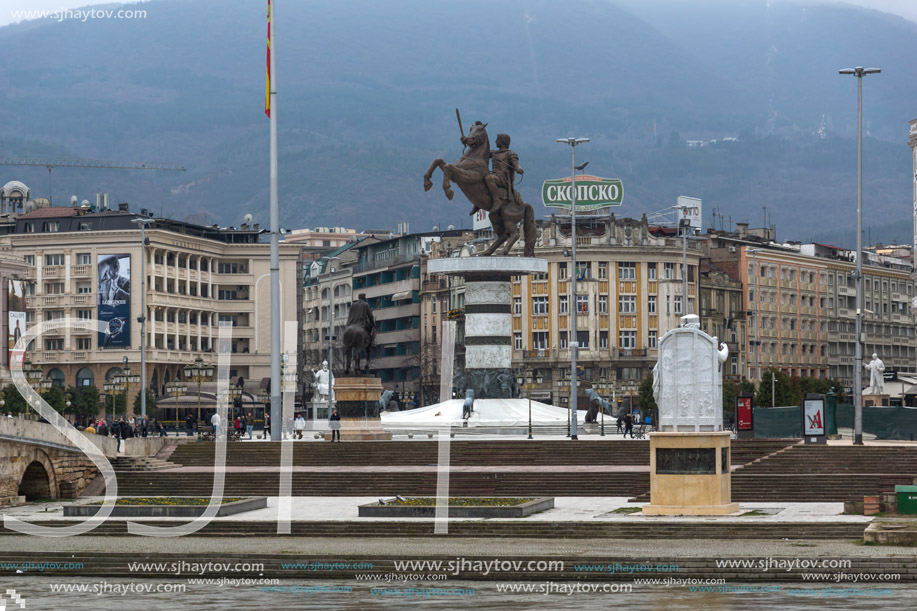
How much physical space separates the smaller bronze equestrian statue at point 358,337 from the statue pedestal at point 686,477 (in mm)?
25517

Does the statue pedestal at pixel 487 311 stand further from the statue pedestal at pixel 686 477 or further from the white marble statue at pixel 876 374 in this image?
the statue pedestal at pixel 686 477

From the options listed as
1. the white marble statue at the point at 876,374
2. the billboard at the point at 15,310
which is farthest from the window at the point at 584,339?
the white marble statue at the point at 876,374

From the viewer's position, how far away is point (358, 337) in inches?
→ 2478

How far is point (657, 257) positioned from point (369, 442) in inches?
3018

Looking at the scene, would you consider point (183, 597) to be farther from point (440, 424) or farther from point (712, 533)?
point (440, 424)

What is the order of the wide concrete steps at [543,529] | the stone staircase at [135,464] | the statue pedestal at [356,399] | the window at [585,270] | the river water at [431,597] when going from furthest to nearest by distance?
the window at [585,270] → the statue pedestal at [356,399] → the stone staircase at [135,464] → the wide concrete steps at [543,529] → the river water at [431,597]

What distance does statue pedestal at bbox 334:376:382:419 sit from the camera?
2426 inches

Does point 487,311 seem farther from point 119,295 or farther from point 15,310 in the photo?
point 119,295

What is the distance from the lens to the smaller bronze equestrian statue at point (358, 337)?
62812mm

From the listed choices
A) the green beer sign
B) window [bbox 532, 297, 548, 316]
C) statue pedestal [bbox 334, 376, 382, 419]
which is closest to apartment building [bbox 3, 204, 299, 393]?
window [bbox 532, 297, 548, 316]

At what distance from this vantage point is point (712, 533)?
35.5 meters

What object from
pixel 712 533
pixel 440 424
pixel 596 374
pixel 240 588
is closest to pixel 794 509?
pixel 712 533

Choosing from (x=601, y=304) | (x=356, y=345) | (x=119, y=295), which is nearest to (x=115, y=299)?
(x=119, y=295)

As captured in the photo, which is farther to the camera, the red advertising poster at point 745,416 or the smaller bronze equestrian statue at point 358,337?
the smaller bronze equestrian statue at point 358,337
